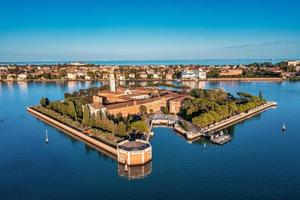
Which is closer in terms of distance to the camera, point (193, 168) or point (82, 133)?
point (193, 168)

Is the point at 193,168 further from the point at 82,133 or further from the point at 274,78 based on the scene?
the point at 274,78

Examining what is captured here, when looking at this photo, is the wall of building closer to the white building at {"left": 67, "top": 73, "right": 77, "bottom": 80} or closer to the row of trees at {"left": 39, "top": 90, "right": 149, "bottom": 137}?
the row of trees at {"left": 39, "top": 90, "right": 149, "bottom": 137}

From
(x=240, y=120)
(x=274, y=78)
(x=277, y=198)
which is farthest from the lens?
(x=274, y=78)

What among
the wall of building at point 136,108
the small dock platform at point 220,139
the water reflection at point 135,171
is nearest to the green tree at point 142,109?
the wall of building at point 136,108

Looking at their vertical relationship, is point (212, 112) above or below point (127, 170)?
above

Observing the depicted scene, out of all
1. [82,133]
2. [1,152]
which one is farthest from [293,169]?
[1,152]

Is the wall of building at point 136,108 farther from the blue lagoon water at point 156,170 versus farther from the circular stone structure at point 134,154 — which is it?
the circular stone structure at point 134,154
